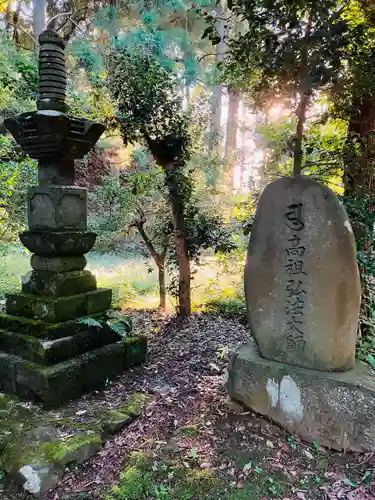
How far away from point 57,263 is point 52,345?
826 mm

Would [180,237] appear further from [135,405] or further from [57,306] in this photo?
[135,405]

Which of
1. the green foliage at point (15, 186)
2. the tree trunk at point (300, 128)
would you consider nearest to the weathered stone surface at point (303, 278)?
the tree trunk at point (300, 128)

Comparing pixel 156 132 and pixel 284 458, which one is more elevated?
pixel 156 132

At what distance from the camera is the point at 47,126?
3.40m

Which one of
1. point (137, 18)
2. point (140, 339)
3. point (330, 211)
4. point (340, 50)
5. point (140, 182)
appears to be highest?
point (137, 18)

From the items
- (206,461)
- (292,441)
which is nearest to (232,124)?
(292,441)

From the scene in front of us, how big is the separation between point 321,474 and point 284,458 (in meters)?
0.24

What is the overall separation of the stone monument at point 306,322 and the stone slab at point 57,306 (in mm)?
1654

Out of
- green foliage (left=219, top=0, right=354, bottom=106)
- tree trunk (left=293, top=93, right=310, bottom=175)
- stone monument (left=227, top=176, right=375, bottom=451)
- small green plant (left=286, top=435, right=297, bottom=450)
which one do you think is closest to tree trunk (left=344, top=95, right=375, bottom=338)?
tree trunk (left=293, top=93, right=310, bottom=175)

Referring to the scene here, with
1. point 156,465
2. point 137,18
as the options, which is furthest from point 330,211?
point 137,18

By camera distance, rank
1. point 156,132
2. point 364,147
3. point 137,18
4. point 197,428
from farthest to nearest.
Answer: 1. point 137,18
2. point 156,132
3. point 364,147
4. point 197,428

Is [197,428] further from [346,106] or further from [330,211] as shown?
Result: [346,106]

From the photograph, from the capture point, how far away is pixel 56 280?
11.8ft

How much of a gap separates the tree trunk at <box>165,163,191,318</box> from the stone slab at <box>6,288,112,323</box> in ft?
6.67
